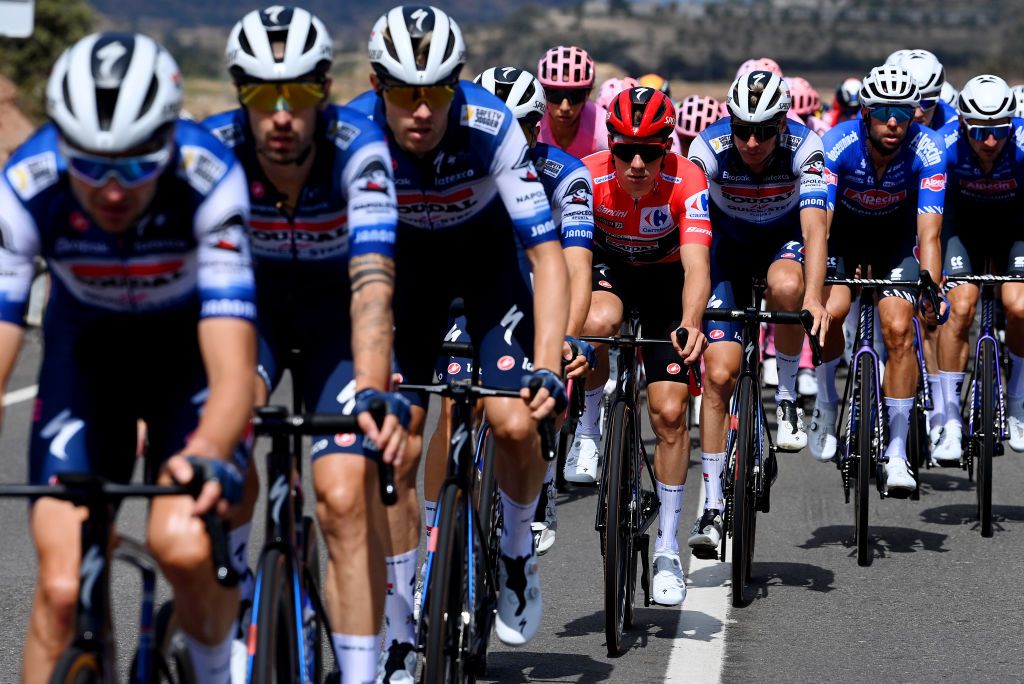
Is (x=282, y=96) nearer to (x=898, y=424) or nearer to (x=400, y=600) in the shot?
(x=400, y=600)

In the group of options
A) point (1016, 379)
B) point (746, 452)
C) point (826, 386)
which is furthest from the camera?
point (1016, 379)

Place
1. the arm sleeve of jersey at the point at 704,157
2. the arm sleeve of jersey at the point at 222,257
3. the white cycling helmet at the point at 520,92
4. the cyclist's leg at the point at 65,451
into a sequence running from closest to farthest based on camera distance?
the cyclist's leg at the point at 65,451 → the arm sleeve of jersey at the point at 222,257 → the white cycling helmet at the point at 520,92 → the arm sleeve of jersey at the point at 704,157

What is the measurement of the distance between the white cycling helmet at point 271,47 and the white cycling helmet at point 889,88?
5.11m

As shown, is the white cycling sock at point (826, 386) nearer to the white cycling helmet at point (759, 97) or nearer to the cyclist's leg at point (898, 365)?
the cyclist's leg at point (898, 365)

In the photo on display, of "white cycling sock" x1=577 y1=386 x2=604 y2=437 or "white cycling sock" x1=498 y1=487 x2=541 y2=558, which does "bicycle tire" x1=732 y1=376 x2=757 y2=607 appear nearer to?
"white cycling sock" x1=577 y1=386 x2=604 y2=437

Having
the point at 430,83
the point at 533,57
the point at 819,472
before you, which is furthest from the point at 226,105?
the point at 430,83

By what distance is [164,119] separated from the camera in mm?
4035

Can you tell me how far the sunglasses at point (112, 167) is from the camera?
13.1 ft

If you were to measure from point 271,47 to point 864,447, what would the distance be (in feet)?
15.1

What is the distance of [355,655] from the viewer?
501cm

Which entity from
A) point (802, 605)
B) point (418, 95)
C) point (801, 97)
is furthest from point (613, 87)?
point (418, 95)

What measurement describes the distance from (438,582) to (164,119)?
6.04 ft

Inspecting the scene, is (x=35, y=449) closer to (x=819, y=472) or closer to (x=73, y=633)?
(x=73, y=633)

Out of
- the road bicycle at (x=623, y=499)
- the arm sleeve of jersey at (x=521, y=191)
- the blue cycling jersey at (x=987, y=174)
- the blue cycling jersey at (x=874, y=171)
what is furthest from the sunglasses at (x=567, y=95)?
the arm sleeve of jersey at (x=521, y=191)
